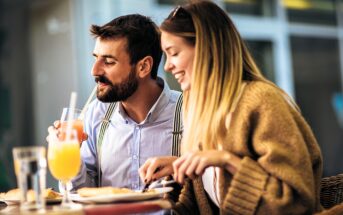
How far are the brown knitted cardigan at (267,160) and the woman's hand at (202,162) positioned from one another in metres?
0.03

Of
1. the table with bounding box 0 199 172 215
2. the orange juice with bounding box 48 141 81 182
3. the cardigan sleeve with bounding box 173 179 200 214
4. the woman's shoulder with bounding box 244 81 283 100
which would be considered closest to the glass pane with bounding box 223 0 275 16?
the cardigan sleeve with bounding box 173 179 200 214

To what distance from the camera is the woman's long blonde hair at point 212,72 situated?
77.6 inches

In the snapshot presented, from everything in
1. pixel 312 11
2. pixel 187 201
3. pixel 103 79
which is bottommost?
pixel 187 201

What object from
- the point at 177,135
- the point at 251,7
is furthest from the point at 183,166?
the point at 251,7

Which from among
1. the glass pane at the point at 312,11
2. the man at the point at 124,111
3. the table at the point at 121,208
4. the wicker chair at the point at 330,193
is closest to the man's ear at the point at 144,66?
the man at the point at 124,111

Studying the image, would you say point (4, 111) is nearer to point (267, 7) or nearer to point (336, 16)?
point (267, 7)

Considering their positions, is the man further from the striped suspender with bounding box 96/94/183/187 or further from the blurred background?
the blurred background

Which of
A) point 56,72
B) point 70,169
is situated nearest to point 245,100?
point 70,169

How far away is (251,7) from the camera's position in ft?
24.2

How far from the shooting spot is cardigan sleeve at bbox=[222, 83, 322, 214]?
1.85m

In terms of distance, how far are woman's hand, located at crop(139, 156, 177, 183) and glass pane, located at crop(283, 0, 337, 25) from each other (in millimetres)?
5920

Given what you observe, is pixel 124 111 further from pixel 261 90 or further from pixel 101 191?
pixel 261 90

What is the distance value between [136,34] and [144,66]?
14 centimetres

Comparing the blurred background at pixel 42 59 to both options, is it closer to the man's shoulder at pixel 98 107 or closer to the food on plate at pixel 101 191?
the man's shoulder at pixel 98 107
